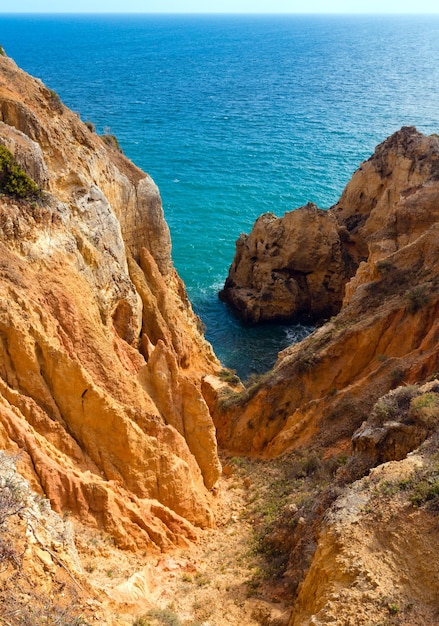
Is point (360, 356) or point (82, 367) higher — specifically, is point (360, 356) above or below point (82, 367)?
above

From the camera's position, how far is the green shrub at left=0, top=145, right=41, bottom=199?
1917cm

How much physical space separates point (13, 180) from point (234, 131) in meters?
75.5

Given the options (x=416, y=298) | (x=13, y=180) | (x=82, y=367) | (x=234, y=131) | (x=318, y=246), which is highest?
(x=234, y=131)

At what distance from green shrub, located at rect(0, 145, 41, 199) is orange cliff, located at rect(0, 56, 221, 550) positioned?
0.41 metres

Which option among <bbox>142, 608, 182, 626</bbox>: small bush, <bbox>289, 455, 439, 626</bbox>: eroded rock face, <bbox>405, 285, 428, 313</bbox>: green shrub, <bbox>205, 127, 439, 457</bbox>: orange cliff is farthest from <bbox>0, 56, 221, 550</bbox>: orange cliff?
<bbox>405, 285, 428, 313</bbox>: green shrub

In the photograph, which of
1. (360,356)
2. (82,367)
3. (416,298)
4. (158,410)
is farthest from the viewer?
(360,356)

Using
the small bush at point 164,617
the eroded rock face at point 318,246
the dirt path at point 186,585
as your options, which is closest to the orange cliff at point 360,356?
the eroded rock face at point 318,246

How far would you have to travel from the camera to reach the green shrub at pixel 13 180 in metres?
19.2

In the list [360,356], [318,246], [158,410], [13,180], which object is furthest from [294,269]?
[13,180]

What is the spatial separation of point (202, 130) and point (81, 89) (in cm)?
4315

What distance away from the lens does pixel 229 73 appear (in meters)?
154

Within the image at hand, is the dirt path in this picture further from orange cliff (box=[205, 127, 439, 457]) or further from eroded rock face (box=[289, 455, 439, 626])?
orange cliff (box=[205, 127, 439, 457])

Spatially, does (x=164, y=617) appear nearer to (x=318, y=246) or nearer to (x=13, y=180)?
(x=13, y=180)

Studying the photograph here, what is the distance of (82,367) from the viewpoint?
17391 mm
